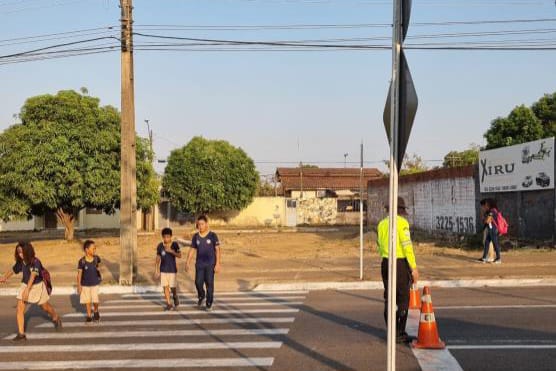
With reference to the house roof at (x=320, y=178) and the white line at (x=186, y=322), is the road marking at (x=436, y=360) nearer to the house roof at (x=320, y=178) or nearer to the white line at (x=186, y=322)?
the white line at (x=186, y=322)

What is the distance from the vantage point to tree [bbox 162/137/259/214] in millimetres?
48688

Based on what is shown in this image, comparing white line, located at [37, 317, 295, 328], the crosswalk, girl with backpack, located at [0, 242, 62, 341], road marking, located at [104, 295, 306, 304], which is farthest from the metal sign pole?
road marking, located at [104, 295, 306, 304]

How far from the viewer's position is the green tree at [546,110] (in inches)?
1519

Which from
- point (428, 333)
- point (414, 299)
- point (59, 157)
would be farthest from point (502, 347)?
point (59, 157)

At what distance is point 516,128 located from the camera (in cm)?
3788

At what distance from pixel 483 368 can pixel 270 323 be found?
3.67 metres

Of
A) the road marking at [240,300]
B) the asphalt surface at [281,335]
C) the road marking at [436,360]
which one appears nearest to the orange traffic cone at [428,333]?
the road marking at [436,360]

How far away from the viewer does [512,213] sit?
2189cm

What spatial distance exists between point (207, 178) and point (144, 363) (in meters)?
42.0

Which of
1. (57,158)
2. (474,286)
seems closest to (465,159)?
(57,158)

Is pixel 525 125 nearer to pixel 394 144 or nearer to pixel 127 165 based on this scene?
pixel 127 165

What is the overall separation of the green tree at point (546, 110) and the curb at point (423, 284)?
2712 centimetres

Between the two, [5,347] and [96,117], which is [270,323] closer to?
[5,347]

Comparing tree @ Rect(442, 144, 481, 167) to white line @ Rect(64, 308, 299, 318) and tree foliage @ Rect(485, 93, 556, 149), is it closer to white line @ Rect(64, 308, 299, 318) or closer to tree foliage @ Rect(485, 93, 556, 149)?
tree foliage @ Rect(485, 93, 556, 149)
